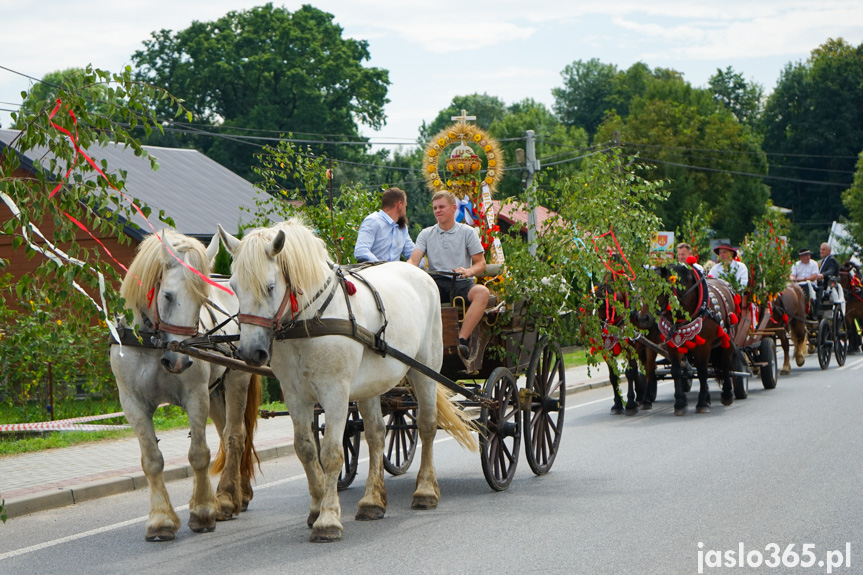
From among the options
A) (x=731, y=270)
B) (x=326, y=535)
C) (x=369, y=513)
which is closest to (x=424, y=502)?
(x=369, y=513)

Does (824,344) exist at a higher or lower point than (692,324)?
lower

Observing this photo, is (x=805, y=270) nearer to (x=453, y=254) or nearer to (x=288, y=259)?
(x=453, y=254)

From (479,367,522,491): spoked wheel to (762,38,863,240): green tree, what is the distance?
61.0 metres

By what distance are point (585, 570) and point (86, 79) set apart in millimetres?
3607

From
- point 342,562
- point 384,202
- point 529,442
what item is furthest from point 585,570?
point 384,202

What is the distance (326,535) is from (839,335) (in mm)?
17215

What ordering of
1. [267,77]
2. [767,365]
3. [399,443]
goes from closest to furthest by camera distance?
1. [399,443]
2. [767,365]
3. [267,77]

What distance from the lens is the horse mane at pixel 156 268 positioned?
6.25m

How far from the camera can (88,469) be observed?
923 centimetres

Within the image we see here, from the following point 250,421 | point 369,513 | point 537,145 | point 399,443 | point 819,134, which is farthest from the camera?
point 819,134

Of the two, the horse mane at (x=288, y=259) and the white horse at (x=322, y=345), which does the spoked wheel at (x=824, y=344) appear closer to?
the white horse at (x=322, y=345)

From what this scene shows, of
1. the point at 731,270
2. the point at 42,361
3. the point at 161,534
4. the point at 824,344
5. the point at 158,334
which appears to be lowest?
the point at 824,344

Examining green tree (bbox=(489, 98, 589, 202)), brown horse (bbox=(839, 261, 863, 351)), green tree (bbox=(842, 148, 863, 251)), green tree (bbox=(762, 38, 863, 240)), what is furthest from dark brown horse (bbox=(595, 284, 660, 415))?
green tree (bbox=(762, 38, 863, 240))

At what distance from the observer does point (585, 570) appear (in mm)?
5230
